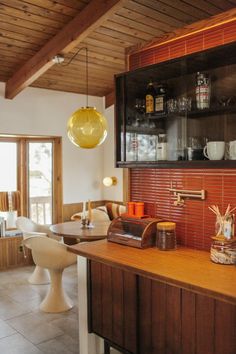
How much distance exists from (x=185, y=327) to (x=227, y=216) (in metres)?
0.66

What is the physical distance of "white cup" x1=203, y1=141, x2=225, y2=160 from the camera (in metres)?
2.12

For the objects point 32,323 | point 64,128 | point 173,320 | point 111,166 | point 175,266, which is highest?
point 64,128

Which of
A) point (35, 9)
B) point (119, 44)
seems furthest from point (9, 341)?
point (119, 44)

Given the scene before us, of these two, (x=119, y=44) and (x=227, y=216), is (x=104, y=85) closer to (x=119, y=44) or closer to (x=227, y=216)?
(x=119, y=44)

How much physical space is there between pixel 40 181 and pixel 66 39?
8.31ft

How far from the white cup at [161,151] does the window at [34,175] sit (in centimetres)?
348

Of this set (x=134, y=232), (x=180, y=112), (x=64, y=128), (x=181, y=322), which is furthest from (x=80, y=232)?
(x=64, y=128)

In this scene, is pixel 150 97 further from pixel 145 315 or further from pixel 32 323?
pixel 32 323

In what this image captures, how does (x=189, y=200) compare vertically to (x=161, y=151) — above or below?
below

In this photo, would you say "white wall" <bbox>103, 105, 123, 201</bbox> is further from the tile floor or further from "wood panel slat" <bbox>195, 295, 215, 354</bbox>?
"wood panel slat" <bbox>195, 295, 215, 354</bbox>

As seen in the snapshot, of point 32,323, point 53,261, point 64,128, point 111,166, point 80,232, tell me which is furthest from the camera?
point 111,166

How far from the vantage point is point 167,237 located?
7.79 feet

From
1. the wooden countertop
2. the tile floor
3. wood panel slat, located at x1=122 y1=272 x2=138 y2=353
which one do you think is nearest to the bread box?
the wooden countertop

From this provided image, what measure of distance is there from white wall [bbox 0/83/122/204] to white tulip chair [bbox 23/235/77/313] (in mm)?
2184
